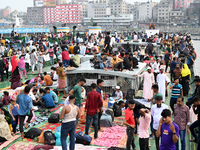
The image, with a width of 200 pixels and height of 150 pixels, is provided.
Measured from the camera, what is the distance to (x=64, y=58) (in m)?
12.3

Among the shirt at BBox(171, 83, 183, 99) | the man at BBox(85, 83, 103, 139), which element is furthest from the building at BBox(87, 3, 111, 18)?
the man at BBox(85, 83, 103, 139)

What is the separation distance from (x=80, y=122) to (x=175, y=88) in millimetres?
3360

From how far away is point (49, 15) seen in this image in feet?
523

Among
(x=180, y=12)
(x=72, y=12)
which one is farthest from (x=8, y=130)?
(x=72, y=12)

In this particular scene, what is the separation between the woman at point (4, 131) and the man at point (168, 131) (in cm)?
430

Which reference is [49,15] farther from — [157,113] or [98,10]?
[157,113]

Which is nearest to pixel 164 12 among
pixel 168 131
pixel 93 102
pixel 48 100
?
pixel 48 100

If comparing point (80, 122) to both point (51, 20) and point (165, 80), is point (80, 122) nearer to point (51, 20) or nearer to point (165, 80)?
point (165, 80)

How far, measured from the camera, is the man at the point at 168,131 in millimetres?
4168

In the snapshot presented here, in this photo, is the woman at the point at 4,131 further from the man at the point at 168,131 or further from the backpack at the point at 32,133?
the man at the point at 168,131

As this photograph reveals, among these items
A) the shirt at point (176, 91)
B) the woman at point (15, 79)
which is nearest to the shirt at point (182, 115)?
the shirt at point (176, 91)

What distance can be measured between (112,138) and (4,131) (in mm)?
3087

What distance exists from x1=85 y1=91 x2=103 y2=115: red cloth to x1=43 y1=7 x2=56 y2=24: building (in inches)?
6312

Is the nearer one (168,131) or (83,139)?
(168,131)
